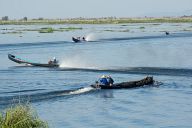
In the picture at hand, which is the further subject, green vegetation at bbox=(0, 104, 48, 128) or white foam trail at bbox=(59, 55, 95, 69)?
white foam trail at bbox=(59, 55, 95, 69)

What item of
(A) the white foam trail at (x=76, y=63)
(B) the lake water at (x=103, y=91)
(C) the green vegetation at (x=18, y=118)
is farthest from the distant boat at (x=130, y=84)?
(C) the green vegetation at (x=18, y=118)

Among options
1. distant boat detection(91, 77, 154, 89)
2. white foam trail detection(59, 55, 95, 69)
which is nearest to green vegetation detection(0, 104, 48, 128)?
distant boat detection(91, 77, 154, 89)

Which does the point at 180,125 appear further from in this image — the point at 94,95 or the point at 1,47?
the point at 1,47

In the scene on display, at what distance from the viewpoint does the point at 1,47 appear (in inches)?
3620

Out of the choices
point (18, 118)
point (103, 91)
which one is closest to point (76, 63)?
point (103, 91)

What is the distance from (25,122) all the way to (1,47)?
73589 millimetres

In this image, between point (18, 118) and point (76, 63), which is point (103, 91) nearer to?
point (18, 118)

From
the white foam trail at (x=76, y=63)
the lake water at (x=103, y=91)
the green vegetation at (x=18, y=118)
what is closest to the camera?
the green vegetation at (x=18, y=118)

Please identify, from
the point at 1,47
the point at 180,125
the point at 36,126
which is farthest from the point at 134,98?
the point at 1,47

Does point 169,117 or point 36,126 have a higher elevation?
point 36,126

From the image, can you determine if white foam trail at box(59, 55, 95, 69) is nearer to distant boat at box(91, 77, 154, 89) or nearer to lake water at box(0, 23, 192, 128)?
lake water at box(0, 23, 192, 128)

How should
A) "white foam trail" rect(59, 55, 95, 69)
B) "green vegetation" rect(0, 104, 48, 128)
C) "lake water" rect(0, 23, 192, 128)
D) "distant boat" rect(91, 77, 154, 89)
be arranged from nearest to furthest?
1. "green vegetation" rect(0, 104, 48, 128)
2. "lake water" rect(0, 23, 192, 128)
3. "distant boat" rect(91, 77, 154, 89)
4. "white foam trail" rect(59, 55, 95, 69)

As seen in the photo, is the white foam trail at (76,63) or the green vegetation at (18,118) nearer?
the green vegetation at (18,118)

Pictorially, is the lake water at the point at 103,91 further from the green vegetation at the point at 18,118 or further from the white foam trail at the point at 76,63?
the green vegetation at the point at 18,118
